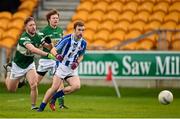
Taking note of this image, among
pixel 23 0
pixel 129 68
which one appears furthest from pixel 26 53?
pixel 23 0

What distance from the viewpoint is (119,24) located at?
95.5ft

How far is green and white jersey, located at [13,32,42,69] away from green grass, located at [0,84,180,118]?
1.15 m

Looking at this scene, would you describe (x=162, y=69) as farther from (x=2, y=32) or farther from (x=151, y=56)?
(x=2, y=32)

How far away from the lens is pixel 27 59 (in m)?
19.4

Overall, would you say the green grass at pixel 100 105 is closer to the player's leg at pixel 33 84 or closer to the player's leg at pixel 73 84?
the player's leg at pixel 33 84

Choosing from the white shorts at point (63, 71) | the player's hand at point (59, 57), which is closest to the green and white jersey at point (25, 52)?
the white shorts at point (63, 71)

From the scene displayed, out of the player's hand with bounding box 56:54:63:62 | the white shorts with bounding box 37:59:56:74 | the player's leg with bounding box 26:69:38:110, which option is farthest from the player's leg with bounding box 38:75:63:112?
the white shorts with bounding box 37:59:56:74

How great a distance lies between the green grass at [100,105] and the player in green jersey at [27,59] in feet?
2.01

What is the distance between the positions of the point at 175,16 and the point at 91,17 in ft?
10.9

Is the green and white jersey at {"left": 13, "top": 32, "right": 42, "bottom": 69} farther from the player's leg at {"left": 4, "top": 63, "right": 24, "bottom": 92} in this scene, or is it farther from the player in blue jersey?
the player in blue jersey

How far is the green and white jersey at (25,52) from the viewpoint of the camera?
62.4ft

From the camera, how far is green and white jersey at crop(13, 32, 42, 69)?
19.0m

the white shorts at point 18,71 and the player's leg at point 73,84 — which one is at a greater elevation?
the white shorts at point 18,71

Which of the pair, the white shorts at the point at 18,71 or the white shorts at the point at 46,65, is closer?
the white shorts at the point at 18,71
